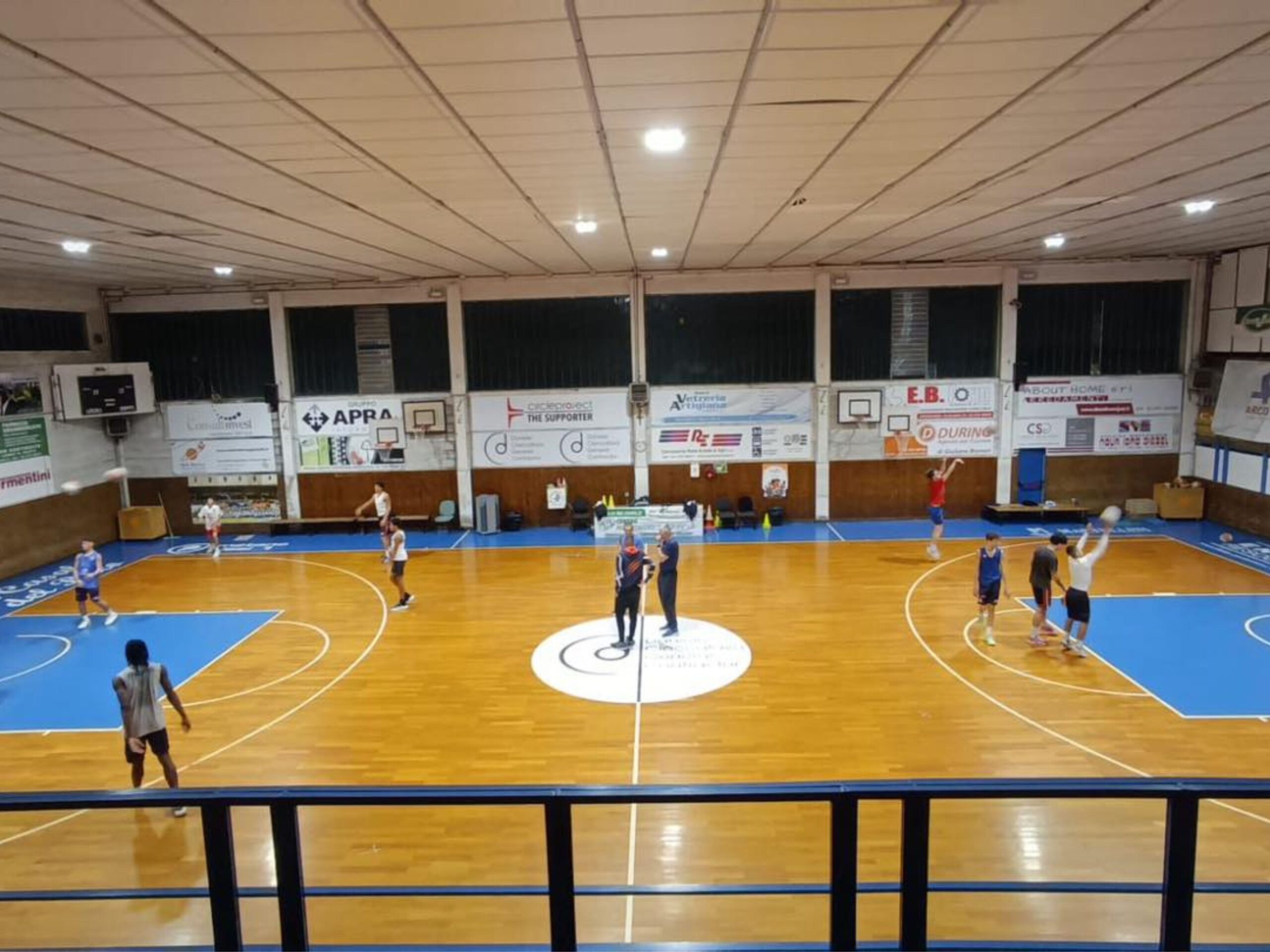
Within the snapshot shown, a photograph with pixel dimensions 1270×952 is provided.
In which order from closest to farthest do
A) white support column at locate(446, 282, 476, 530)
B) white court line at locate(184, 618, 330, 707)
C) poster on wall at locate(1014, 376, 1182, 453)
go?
white court line at locate(184, 618, 330, 707) < poster on wall at locate(1014, 376, 1182, 453) < white support column at locate(446, 282, 476, 530)

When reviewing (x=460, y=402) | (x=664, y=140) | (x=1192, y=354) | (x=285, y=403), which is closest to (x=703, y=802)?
(x=664, y=140)

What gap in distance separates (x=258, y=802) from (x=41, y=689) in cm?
1045

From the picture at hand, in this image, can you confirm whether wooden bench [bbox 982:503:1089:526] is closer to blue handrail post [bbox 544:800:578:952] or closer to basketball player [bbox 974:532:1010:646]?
basketball player [bbox 974:532:1010:646]

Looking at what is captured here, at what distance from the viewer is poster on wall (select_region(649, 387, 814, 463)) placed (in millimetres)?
19656

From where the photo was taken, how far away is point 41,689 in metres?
10.4

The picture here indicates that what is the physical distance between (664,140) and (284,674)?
8.12m

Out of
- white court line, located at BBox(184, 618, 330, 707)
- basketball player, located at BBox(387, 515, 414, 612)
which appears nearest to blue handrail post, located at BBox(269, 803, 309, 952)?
white court line, located at BBox(184, 618, 330, 707)

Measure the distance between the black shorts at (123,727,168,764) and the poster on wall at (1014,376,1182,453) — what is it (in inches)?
714

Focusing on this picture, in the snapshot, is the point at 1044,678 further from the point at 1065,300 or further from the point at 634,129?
the point at 1065,300

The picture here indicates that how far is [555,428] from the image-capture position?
781 inches

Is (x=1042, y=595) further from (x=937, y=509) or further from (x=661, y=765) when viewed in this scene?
(x=661, y=765)

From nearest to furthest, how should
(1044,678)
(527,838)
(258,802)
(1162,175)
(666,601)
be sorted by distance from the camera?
(258,802), (527,838), (1162,175), (1044,678), (666,601)

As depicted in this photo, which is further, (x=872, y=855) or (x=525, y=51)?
(x=872, y=855)

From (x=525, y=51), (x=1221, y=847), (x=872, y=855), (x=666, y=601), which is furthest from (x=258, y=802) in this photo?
(x=666, y=601)
